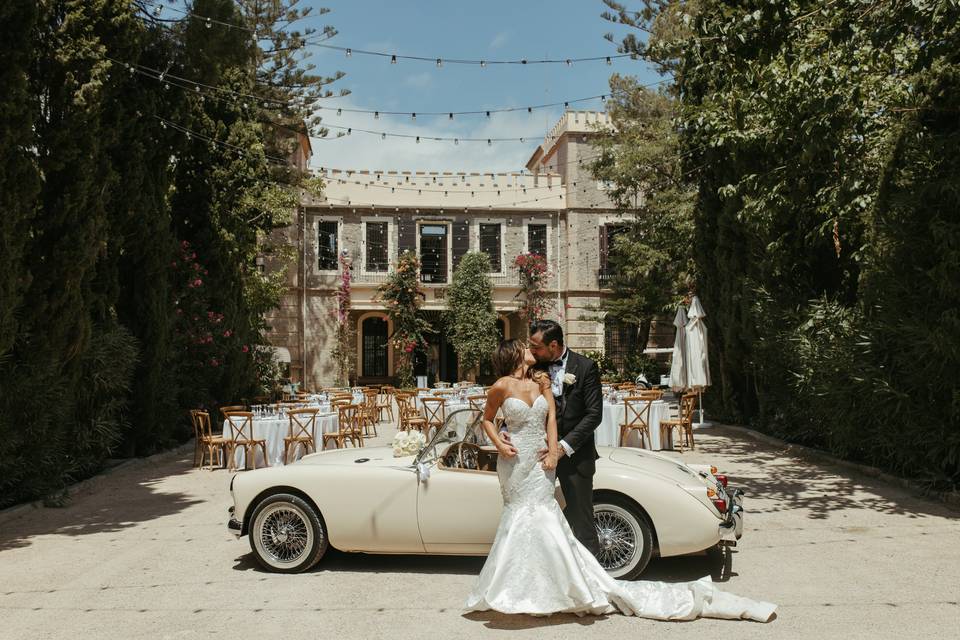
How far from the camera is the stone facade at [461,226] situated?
31359mm

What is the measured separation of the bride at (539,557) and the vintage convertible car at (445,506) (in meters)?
0.56

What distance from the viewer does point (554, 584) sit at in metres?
4.57

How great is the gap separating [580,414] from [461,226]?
27307 mm

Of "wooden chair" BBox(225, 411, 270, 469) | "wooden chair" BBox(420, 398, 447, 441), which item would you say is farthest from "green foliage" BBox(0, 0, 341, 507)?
"wooden chair" BBox(420, 398, 447, 441)

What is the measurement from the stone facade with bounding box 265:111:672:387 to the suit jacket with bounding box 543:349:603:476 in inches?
1028

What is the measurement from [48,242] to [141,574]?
17.4 feet

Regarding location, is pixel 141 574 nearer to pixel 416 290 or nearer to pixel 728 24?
pixel 728 24

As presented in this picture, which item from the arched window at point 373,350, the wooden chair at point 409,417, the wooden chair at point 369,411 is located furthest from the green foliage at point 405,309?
the wooden chair at point 409,417

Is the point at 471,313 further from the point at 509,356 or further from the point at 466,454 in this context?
the point at 509,356

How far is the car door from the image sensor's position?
5453 millimetres

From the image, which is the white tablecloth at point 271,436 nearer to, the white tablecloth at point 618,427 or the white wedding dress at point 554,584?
the white tablecloth at point 618,427

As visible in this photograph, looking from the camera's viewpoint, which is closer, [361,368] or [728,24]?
[728,24]

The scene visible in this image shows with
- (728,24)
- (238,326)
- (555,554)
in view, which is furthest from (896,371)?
(238,326)

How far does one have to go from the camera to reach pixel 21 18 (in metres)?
8.16
